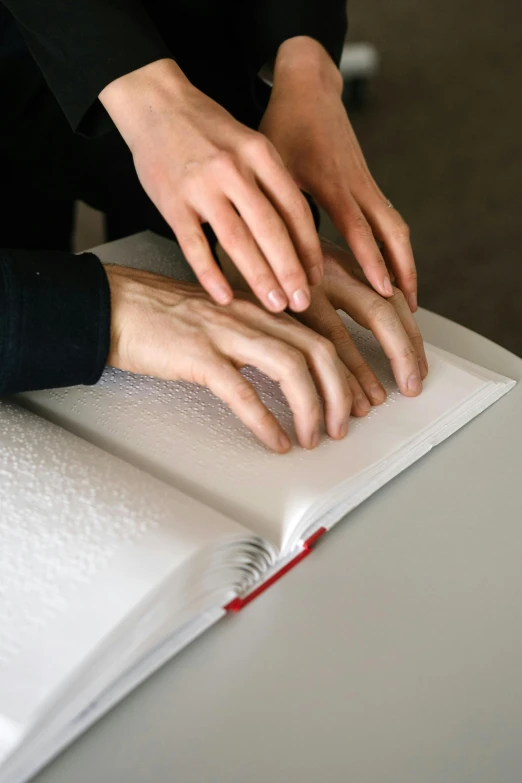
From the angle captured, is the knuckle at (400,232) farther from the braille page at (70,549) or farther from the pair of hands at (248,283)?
the braille page at (70,549)

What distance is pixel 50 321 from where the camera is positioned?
63 centimetres

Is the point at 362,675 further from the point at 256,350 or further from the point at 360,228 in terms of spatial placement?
the point at 360,228

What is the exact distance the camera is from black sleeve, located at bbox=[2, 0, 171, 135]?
0.71 m

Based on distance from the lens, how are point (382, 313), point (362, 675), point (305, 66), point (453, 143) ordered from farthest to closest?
1. point (453, 143)
2. point (305, 66)
3. point (382, 313)
4. point (362, 675)

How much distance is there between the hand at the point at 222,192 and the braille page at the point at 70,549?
0.56 feet

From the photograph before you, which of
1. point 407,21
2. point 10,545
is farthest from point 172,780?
point 407,21

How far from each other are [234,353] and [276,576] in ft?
0.57

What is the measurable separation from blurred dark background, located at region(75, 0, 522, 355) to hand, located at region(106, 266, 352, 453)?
1.35m

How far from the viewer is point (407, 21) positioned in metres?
3.30

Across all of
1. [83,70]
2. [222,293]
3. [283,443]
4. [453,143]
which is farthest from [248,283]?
Result: [453,143]

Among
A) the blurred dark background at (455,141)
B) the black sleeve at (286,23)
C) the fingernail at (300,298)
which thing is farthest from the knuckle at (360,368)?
the blurred dark background at (455,141)

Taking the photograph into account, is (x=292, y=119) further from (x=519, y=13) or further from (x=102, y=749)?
(x=519, y=13)

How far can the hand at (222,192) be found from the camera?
24.9 inches

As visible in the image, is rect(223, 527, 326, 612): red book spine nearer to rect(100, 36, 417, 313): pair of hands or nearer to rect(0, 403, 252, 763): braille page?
rect(0, 403, 252, 763): braille page
